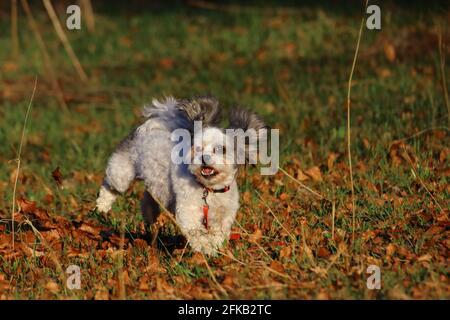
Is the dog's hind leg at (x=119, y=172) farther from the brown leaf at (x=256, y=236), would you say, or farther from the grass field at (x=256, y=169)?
the brown leaf at (x=256, y=236)

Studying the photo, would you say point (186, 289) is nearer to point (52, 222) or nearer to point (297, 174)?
point (52, 222)

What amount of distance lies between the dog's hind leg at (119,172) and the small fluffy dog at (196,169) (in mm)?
280

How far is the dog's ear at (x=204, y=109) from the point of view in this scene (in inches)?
289

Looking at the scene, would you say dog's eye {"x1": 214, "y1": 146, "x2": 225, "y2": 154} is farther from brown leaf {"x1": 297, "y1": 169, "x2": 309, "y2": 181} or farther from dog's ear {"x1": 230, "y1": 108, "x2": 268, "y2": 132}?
brown leaf {"x1": 297, "y1": 169, "x2": 309, "y2": 181}

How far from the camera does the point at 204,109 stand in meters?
7.35

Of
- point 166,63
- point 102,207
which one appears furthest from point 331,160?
point 166,63

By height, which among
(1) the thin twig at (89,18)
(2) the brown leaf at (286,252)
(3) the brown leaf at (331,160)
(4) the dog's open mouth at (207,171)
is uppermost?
(1) the thin twig at (89,18)

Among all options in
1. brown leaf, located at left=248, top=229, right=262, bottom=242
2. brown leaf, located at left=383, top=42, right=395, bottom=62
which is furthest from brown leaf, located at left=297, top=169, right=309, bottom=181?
brown leaf, located at left=383, top=42, right=395, bottom=62

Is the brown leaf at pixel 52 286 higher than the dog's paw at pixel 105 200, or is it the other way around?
the dog's paw at pixel 105 200

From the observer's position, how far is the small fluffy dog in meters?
7.02

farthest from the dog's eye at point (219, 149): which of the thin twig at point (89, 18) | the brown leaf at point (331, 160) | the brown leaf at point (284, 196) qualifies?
the thin twig at point (89, 18)

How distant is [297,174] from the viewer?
32.1ft

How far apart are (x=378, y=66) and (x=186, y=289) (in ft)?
32.4

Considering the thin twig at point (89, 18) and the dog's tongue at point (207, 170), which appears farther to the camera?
the thin twig at point (89, 18)
